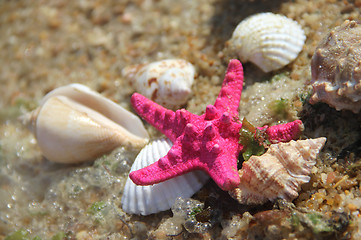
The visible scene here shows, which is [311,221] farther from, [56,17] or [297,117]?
[56,17]

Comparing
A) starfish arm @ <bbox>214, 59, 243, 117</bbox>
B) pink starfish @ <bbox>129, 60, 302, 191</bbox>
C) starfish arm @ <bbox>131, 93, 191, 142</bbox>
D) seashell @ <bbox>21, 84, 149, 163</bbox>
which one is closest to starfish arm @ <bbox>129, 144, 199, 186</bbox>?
pink starfish @ <bbox>129, 60, 302, 191</bbox>

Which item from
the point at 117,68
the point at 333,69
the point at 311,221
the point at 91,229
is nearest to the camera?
the point at 311,221

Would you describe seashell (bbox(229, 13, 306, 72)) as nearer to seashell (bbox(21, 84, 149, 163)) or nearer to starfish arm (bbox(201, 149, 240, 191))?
starfish arm (bbox(201, 149, 240, 191))

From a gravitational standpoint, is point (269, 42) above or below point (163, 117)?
above

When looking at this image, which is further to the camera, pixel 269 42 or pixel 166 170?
pixel 269 42

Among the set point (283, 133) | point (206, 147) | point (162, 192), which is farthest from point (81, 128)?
point (283, 133)

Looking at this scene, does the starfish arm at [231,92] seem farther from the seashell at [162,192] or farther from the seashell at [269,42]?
the seashell at [162,192]

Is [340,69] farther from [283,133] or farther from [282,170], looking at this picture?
[282,170]

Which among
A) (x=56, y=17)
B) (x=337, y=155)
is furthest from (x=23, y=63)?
(x=337, y=155)
